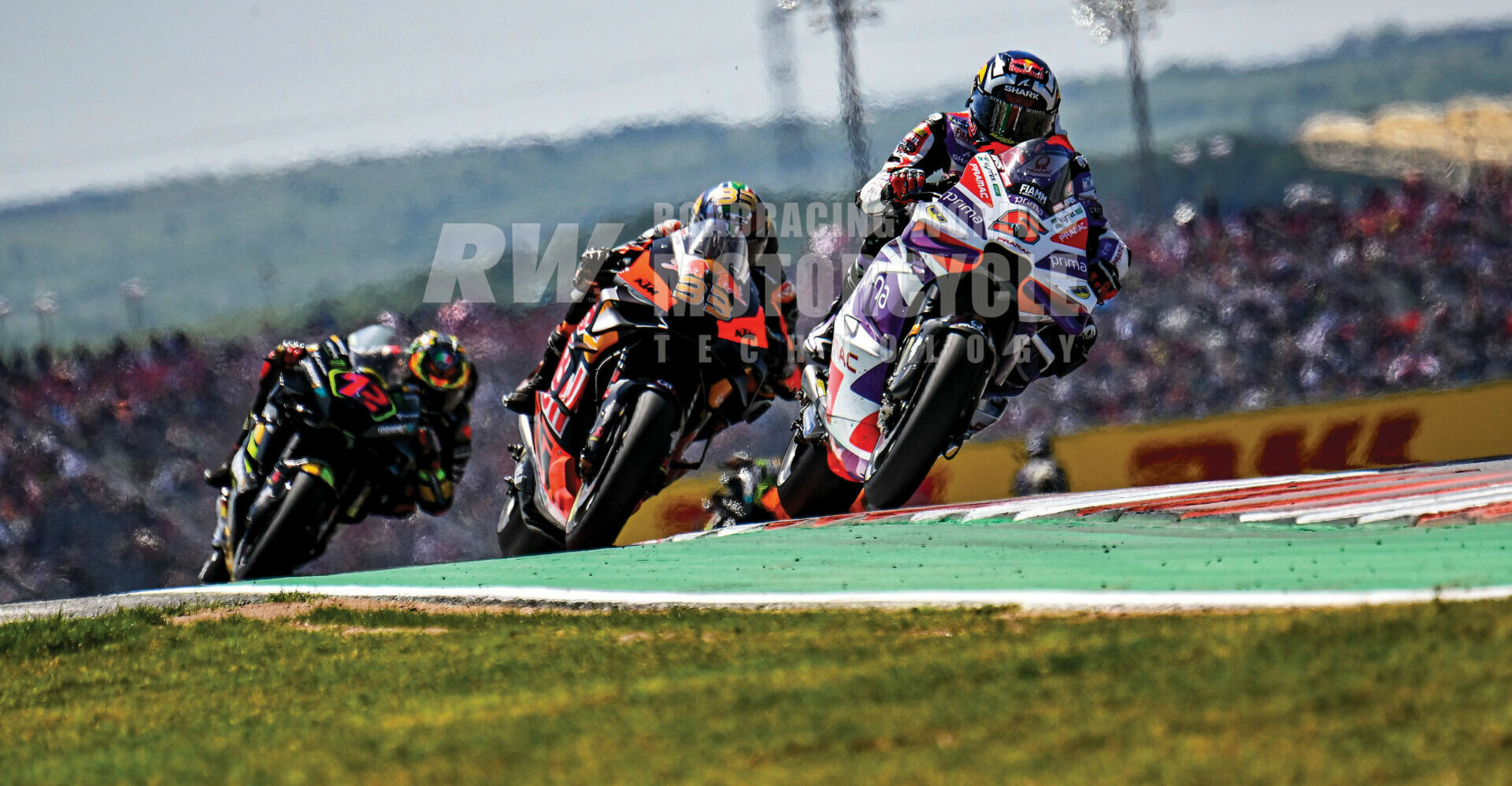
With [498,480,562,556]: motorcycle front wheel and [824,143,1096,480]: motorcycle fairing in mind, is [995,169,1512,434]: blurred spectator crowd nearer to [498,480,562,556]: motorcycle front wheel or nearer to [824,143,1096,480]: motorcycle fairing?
[498,480,562,556]: motorcycle front wheel

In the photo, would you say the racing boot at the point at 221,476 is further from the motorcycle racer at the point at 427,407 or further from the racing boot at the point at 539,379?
the racing boot at the point at 539,379

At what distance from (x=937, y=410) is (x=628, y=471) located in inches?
56.8

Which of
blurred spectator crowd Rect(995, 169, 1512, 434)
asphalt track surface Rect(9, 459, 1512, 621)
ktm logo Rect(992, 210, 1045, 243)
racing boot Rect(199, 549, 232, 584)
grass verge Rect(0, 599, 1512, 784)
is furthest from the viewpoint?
blurred spectator crowd Rect(995, 169, 1512, 434)

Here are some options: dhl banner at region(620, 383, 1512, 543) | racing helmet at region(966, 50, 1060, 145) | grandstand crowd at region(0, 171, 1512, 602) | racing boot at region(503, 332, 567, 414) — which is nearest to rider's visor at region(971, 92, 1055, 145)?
racing helmet at region(966, 50, 1060, 145)

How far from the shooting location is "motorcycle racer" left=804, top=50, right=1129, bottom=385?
275 inches

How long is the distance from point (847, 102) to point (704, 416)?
7.44 m

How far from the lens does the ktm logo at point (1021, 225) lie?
6.76 meters

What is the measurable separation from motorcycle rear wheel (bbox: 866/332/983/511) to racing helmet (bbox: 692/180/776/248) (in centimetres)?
168

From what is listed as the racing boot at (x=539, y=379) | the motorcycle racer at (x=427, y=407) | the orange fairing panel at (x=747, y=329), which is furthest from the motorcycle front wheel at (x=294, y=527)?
the orange fairing panel at (x=747, y=329)

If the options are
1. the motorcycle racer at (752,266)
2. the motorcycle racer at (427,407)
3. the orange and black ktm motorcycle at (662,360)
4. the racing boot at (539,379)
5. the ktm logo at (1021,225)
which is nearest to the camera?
the ktm logo at (1021,225)

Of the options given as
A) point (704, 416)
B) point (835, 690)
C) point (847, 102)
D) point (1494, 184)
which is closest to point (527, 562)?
point (704, 416)

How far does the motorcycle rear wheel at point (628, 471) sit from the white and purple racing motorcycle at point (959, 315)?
79cm

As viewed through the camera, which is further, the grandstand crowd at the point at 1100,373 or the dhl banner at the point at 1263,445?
the grandstand crowd at the point at 1100,373

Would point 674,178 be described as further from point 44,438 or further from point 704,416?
point 704,416
